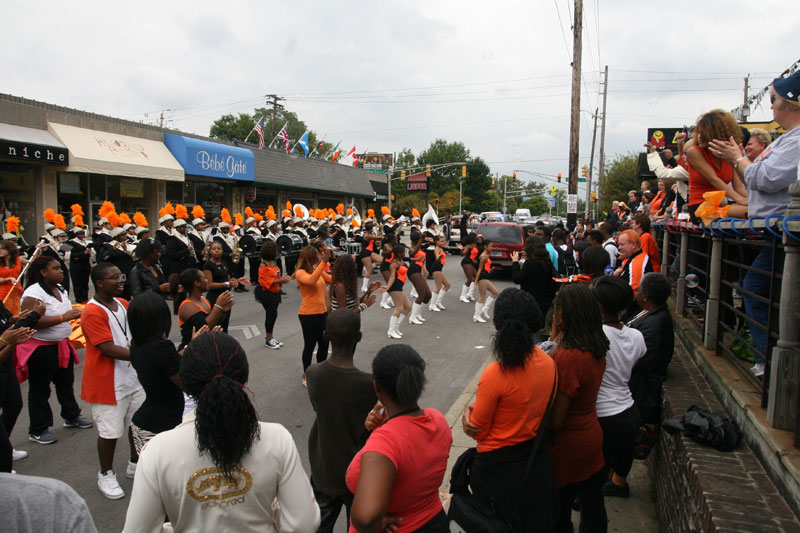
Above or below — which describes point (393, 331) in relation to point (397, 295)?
below

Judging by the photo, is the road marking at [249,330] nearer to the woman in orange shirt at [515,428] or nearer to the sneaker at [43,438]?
the sneaker at [43,438]

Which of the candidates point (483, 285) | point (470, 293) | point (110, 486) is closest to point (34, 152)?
point (470, 293)

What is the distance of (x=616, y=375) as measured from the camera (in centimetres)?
322

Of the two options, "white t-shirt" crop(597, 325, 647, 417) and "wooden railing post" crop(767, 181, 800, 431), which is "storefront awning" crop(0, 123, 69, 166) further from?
"wooden railing post" crop(767, 181, 800, 431)

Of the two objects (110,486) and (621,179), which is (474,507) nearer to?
(110,486)

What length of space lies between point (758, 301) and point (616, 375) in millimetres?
1154

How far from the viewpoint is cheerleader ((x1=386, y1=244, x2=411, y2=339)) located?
9.27m

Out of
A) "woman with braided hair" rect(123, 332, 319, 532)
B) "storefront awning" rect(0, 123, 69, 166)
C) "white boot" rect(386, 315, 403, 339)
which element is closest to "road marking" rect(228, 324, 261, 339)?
"white boot" rect(386, 315, 403, 339)

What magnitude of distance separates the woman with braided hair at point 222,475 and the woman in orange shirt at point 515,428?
103 centimetres

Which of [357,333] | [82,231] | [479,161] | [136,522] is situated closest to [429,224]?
[82,231]

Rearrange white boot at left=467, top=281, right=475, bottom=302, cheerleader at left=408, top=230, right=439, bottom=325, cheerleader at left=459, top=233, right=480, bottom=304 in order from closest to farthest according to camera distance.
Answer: cheerleader at left=408, top=230, right=439, bottom=325 < cheerleader at left=459, top=233, right=480, bottom=304 < white boot at left=467, top=281, right=475, bottom=302

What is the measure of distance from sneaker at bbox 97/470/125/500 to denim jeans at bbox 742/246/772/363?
15.3 feet

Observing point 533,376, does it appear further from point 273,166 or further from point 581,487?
point 273,166

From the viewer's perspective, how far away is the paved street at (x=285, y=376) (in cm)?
448
